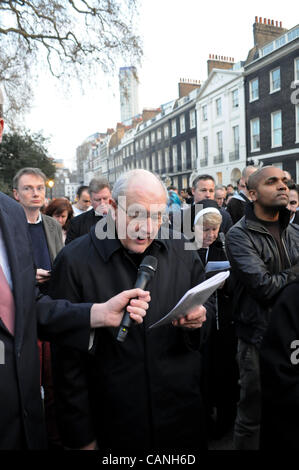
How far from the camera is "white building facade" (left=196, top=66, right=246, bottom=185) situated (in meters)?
25.6

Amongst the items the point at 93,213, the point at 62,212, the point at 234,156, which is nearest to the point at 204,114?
the point at 234,156

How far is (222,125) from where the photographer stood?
2777cm

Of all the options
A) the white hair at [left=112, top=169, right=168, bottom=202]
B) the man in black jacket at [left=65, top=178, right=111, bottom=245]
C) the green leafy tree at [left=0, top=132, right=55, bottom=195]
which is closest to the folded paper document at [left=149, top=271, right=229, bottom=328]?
the white hair at [left=112, top=169, right=168, bottom=202]

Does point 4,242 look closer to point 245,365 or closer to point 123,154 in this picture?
point 245,365

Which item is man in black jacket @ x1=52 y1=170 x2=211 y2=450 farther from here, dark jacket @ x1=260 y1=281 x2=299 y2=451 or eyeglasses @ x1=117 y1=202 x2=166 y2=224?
dark jacket @ x1=260 y1=281 x2=299 y2=451

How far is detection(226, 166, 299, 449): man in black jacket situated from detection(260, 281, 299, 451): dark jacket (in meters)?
0.88

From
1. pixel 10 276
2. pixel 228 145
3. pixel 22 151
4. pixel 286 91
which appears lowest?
pixel 10 276

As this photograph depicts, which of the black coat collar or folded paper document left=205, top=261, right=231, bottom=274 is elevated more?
the black coat collar

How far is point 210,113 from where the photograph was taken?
95.9 ft

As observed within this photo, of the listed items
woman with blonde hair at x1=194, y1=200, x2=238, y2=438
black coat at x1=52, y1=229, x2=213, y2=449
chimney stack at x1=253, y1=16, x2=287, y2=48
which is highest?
chimney stack at x1=253, y1=16, x2=287, y2=48

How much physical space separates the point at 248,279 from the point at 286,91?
22.1 meters

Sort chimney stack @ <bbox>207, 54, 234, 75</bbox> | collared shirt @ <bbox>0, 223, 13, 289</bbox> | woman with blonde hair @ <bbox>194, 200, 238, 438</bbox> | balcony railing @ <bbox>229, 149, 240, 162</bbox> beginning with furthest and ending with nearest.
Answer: chimney stack @ <bbox>207, 54, 234, 75</bbox> < balcony railing @ <bbox>229, 149, 240, 162</bbox> < woman with blonde hair @ <bbox>194, 200, 238, 438</bbox> < collared shirt @ <bbox>0, 223, 13, 289</bbox>

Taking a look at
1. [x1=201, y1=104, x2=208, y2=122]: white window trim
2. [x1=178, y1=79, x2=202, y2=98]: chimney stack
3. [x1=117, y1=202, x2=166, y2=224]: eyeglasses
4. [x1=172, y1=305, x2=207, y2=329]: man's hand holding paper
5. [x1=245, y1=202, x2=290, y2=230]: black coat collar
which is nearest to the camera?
[x1=172, y1=305, x2=207, y2=329]: man's hand holding paper

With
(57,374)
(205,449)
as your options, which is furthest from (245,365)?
(57,374)
